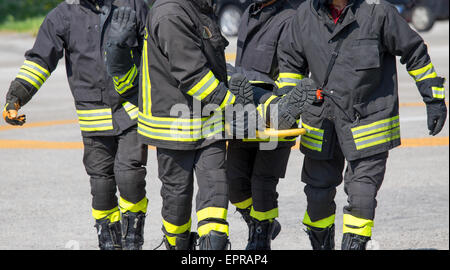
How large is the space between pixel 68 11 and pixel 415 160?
4.82m

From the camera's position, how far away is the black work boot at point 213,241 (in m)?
5.05

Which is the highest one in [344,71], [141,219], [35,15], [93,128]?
[344,71]

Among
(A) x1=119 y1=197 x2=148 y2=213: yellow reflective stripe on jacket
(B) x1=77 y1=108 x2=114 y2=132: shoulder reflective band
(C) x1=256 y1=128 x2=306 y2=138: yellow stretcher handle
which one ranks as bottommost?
(A) x1=119 y1=197 x2=148 y2=213: yellow reflective stripe on jacket

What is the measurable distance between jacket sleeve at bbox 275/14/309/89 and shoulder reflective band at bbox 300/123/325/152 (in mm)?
316

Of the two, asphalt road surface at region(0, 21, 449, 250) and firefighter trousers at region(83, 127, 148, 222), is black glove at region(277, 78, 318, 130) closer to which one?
firefighter trousers at region(83, 127, 148, 222)

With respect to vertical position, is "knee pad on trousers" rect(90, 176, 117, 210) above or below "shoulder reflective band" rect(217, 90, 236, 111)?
below

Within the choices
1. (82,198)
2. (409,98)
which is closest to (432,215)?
(82,198)

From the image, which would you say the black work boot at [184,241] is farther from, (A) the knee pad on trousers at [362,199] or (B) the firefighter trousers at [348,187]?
(A) the knee pad on trousers at [362,199]

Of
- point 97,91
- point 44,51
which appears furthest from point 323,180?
point 44,51

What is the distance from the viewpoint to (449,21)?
21.3 meters

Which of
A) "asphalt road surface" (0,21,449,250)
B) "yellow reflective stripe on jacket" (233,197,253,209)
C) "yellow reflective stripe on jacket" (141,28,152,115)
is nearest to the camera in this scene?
"yellow reflective stripe on jacket" (141,28,152,115)

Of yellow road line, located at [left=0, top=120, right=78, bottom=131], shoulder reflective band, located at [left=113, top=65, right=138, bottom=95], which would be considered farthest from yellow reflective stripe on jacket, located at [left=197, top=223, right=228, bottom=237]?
yellow road line, located at [left=0, top=120, right=78, bottom=131]

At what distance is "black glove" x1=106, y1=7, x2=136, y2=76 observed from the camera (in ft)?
17.5
